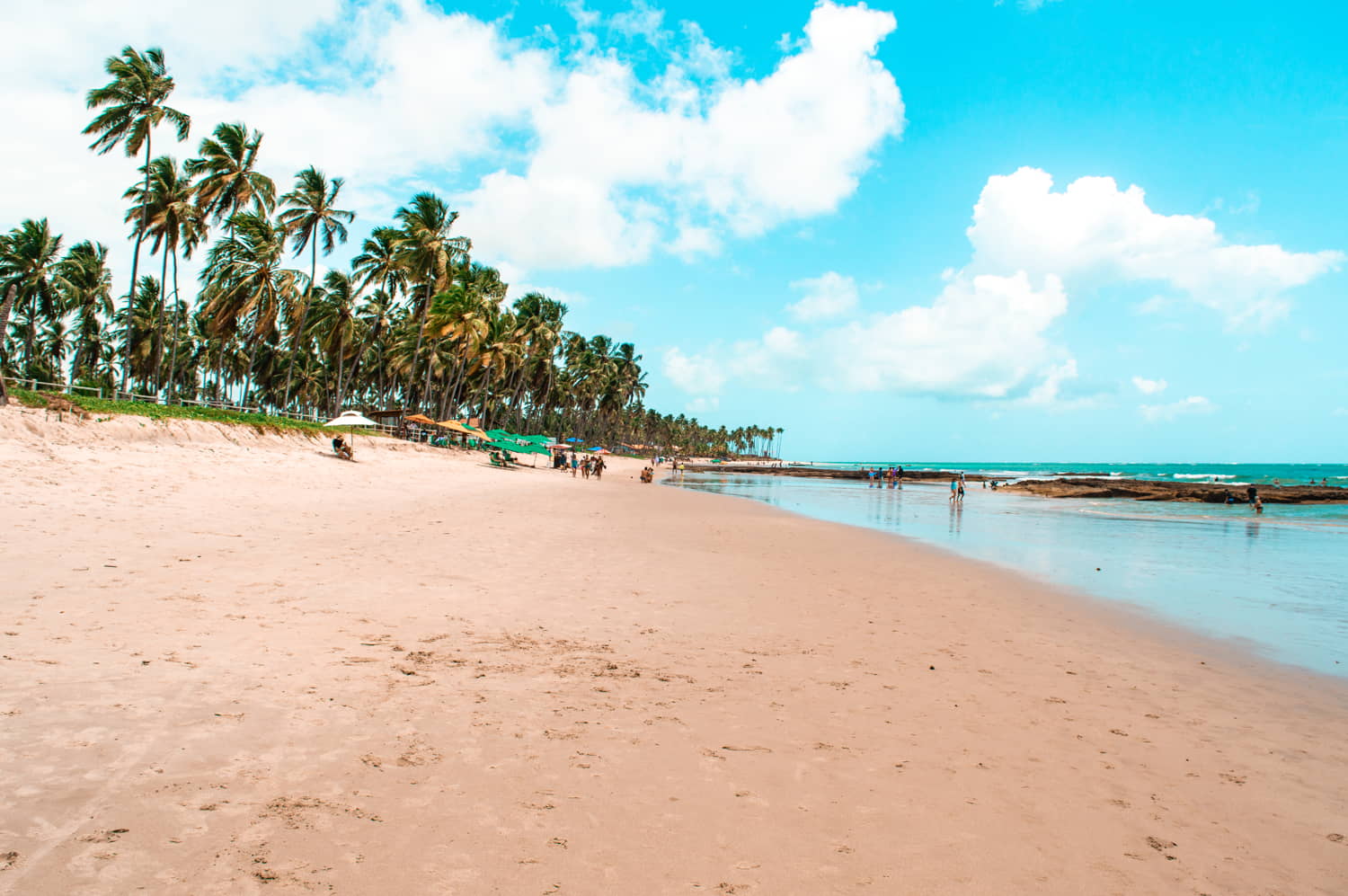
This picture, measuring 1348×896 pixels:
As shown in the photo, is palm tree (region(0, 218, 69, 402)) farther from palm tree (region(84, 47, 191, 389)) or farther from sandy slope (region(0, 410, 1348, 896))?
sandy slope (region(0, 410, 1348, 896))

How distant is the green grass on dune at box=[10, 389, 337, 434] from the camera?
19391 mm

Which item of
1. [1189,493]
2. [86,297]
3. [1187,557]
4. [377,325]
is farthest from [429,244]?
[1189,493]

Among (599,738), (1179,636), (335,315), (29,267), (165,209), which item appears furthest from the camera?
(335,315)

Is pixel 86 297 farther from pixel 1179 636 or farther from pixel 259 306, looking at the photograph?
pixel 1179 636

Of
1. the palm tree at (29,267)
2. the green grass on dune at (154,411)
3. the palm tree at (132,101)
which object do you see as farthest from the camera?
the palm tree at (29,267)

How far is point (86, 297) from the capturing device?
48594 millimetres

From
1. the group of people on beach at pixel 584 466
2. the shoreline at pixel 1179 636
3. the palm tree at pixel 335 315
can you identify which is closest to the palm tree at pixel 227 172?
the palm tree at pixel 335 315

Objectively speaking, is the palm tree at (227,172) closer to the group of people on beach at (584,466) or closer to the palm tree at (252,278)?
the palm tree at (252,278)

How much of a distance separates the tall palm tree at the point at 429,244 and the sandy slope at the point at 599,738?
127 ft

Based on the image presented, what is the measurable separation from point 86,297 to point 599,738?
62.6m

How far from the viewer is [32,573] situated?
674 cm

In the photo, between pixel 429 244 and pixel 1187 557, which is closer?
pixel 1187 557

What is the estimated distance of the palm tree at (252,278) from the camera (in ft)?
117

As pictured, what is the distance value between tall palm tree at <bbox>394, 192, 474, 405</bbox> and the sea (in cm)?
2896
